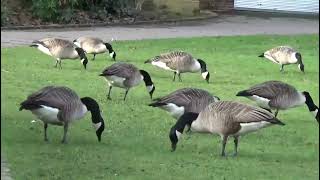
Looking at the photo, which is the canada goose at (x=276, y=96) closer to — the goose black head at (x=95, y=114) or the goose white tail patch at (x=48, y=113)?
the goose black head at (x=95, y=114)

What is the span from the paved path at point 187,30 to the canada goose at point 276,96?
36.1 ft

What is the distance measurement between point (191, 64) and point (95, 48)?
3246mm

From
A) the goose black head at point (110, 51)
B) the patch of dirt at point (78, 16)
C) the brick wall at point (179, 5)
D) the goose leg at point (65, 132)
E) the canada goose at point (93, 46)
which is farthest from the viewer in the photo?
the brick wall at point (179, 5)

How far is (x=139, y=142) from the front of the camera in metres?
8.45

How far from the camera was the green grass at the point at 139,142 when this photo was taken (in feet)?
23.1

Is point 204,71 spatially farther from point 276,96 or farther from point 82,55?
point 276,96

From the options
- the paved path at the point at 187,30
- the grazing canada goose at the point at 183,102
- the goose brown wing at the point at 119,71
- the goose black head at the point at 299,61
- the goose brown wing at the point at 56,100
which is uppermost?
the goose brown wing at the point at 56,100

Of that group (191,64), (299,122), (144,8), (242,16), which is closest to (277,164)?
(299,122)

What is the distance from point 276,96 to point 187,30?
51.0ft

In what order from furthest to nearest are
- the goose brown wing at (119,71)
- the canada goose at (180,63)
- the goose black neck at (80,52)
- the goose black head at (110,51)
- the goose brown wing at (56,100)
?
the goose black head at (110,51), the goose black neck at (80,52), the canada goose at (180,63), the goose brown wing at (119,71), the goose brown wing at (56,100)

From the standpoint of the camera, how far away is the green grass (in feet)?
23.1

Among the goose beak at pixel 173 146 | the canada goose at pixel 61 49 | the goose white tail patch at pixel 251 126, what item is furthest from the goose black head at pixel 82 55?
the goose white tail patch at pixel 251 126

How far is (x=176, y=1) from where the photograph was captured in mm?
29766

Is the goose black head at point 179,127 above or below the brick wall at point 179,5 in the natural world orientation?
above
